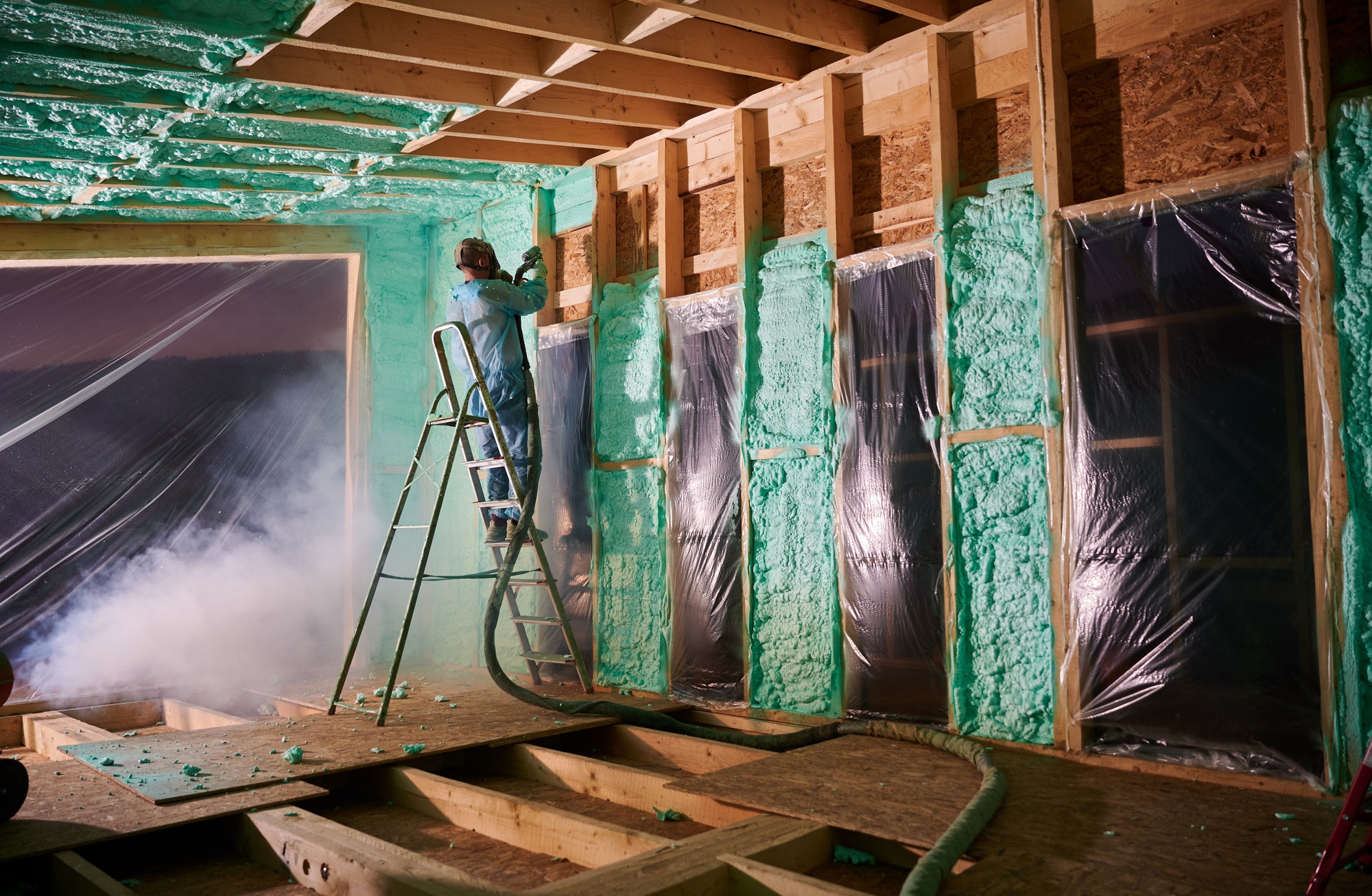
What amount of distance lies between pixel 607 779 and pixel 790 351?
186 centimetres

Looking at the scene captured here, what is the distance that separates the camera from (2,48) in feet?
10.1

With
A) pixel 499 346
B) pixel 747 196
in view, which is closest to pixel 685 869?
pixel 499 346

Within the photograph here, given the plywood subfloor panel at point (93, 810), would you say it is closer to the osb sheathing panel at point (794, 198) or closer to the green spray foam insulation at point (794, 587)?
the green spray foam insulation at point (794, 587)

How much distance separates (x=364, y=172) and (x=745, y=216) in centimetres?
201

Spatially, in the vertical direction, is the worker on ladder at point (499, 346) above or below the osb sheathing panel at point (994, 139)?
below

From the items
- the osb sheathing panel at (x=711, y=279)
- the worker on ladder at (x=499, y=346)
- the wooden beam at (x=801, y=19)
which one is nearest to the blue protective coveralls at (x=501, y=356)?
the worker on ladder at (x=499, y=346)

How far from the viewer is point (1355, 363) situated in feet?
8.26

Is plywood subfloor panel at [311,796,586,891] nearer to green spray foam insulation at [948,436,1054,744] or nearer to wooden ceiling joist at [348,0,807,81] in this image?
green spray foam insulation at [948,436,1054,744]

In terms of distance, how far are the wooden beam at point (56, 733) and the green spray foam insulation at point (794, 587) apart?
8.37ft

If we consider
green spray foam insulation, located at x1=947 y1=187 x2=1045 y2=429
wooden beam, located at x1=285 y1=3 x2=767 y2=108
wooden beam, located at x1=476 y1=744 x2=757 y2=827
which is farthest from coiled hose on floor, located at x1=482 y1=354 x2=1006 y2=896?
wooden beam, located at x1=285 y1=3 x2=767 y2=108

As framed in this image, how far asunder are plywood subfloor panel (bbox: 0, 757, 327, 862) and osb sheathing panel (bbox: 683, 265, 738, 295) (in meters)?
2.66

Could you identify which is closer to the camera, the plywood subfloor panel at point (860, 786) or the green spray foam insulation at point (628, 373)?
the plywood subfloor panel at point (860, 786)

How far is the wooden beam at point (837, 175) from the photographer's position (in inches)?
146

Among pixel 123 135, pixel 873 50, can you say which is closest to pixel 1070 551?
pixel 873 50
